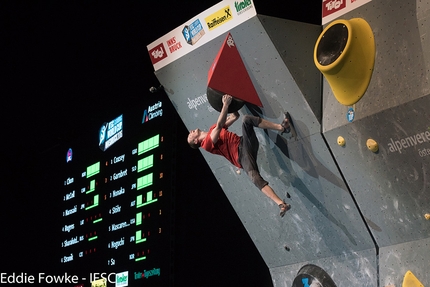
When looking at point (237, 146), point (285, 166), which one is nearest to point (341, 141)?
point (285, 166)

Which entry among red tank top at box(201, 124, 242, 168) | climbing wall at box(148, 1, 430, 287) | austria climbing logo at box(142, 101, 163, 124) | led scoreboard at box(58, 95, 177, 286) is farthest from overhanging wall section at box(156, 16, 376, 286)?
austria climbing logo at box(142, 101, 163, 124)

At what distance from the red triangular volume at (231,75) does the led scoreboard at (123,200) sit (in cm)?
316

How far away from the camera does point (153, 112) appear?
1003cm

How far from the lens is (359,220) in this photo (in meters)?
6.50

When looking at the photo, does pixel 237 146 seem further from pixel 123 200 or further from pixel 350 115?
pixel 123 200

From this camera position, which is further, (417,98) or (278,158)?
(278,158)

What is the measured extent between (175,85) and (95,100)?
547 centimetres

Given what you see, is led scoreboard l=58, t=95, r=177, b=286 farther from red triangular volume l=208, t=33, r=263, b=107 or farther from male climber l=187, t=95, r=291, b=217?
red triangular volume l=208, t=33, r=263, b=107

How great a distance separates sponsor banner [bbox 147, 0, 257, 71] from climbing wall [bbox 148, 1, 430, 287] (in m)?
0.03

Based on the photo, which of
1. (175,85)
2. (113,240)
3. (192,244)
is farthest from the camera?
(113,240)

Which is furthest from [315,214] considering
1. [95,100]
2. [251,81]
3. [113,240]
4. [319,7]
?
[95,100]

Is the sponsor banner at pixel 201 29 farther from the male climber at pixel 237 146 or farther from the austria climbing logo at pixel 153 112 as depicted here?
the austria climbing logo at pixel 153 112

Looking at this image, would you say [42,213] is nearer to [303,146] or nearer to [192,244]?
[192,244]

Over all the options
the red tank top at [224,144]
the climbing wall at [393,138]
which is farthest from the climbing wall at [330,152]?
the red tank top at [224,144]
